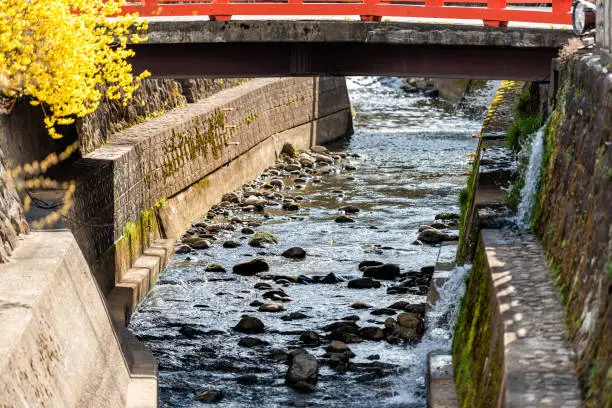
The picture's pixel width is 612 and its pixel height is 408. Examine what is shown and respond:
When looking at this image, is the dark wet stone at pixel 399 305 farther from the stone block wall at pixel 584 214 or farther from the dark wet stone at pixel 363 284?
the stone block wall at pixel 584 214

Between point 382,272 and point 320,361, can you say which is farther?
point 382,272

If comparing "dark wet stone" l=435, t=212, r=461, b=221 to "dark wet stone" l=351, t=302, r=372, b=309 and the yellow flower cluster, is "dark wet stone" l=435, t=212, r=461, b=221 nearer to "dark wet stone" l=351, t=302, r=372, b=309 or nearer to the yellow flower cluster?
"dark wet stone" l=351, t=302, r=372, b=309

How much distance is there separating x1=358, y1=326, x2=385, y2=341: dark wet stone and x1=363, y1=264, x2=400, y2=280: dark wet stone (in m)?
3.21

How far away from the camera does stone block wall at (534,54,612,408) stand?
8008 mm

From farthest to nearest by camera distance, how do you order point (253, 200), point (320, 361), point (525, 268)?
point (253, 200) → point (320, 361) → point (525, 268)

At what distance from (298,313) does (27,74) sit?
5858 mm

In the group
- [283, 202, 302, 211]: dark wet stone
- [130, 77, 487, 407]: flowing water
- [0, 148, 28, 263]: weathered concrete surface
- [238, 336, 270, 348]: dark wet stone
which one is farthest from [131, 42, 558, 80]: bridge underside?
[283, 202, 302, 211]: dark wet stone

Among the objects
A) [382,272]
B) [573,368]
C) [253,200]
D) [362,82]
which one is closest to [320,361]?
[382,272]

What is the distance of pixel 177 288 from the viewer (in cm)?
1923

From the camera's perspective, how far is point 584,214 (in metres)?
9.88

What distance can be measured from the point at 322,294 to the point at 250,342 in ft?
8.91

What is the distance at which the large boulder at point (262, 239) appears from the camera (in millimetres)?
22109

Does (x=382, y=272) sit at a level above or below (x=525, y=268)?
below

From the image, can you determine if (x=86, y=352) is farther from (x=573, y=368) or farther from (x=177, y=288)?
(x=177, y=288)
